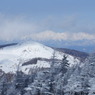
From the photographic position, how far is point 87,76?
36.0m

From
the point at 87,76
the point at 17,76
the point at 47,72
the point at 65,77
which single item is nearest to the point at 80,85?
the point at 87,76

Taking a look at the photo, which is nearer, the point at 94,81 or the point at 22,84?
the point at 94,81

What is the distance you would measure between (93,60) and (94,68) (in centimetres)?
105

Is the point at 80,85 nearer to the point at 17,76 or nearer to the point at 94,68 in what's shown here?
the point at 94,68

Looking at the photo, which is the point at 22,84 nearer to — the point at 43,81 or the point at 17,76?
the point at 17,76

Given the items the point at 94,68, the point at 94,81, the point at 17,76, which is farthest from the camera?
the point at 17,76

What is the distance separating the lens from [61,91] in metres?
47.2

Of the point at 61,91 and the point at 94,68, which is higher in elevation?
the point at 94,68

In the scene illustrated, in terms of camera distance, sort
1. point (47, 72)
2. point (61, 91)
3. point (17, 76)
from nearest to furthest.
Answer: point (47, 72), point (61, 91), point (17, 76)

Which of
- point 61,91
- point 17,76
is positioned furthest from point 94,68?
point 17,76

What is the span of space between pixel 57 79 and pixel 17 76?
15.0 m

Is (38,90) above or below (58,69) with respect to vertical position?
below

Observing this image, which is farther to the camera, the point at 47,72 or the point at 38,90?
the point at 47,72

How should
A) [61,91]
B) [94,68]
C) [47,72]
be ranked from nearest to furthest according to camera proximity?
[94,68]
[47,72]
[61,91]
